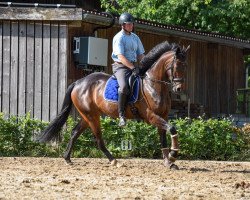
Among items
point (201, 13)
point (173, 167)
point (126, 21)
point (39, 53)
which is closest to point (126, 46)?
point (126, 21)

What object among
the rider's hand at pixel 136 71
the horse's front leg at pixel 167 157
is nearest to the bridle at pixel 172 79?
the rider's hand at pixel 136 71

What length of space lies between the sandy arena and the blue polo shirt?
2.16m

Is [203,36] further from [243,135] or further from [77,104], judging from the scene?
[77,104]

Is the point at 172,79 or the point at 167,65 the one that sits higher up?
the point at 167,65

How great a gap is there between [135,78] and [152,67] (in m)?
0.40

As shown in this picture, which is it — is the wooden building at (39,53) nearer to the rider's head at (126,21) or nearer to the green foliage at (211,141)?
the green foliage at (211,141)

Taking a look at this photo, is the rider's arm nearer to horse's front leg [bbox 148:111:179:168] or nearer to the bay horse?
the bay horse

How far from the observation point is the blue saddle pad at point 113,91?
14.4 m

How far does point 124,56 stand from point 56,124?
2437mm

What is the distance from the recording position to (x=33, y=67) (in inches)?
779

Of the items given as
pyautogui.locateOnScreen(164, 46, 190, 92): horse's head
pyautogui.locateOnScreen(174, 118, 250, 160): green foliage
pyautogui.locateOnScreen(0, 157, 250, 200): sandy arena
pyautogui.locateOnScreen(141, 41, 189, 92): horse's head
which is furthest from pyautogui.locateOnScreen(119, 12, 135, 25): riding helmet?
pyautogui.locateOnScreen(174, 118, 250, 160): green foliage

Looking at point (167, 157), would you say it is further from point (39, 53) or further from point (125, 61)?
point (39, 53)

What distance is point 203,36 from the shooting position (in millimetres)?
23859

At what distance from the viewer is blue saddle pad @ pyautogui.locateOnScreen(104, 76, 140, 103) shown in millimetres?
14383
